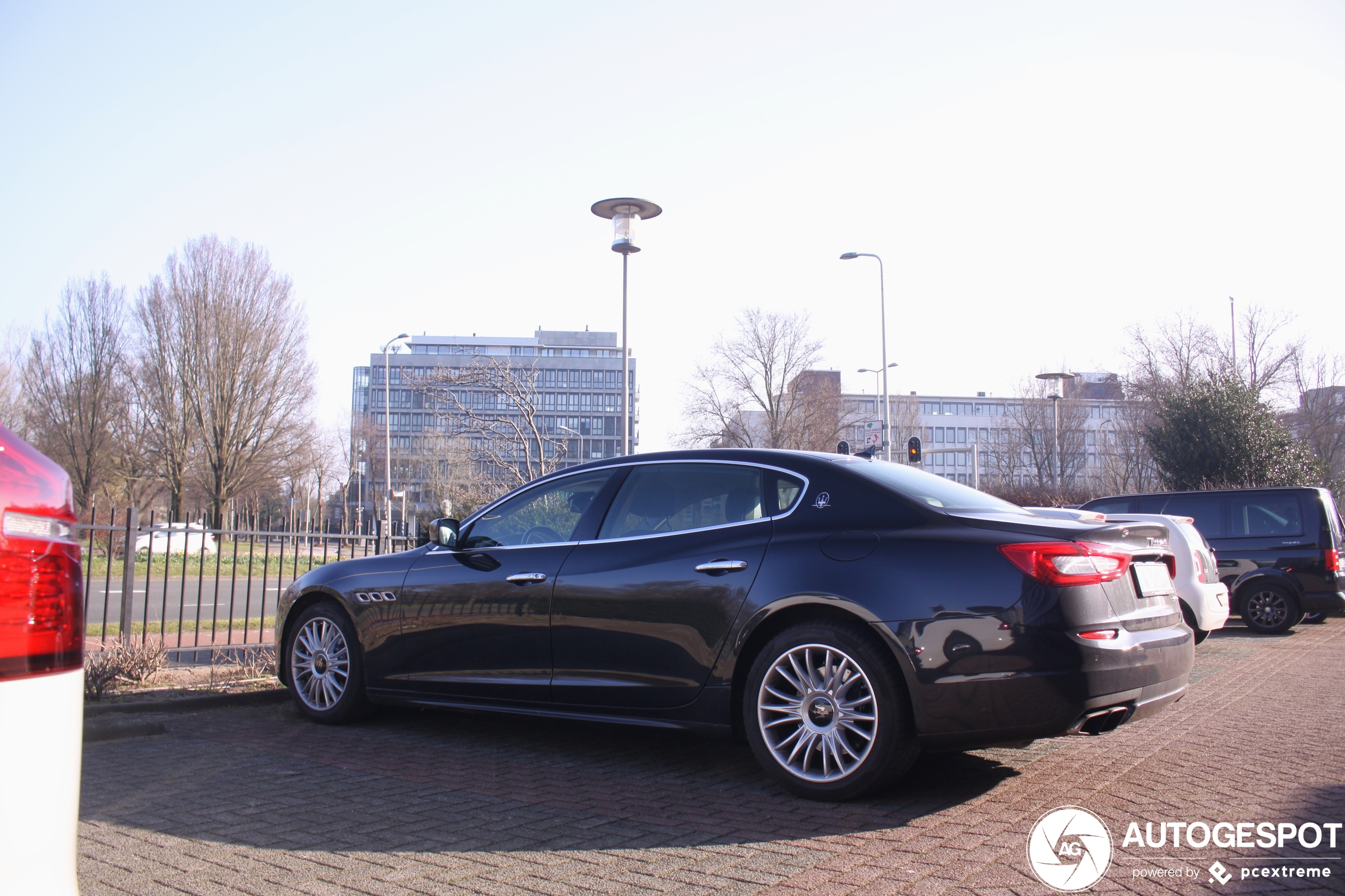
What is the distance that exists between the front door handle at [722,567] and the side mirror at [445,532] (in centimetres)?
182

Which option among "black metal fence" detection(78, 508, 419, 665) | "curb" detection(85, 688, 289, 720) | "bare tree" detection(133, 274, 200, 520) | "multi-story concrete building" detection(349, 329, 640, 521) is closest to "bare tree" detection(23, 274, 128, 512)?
"bare tree" detection(133, 274, 200, 520)

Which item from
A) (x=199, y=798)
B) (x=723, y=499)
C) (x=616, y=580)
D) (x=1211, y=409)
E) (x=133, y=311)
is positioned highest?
(x=133, y=311)

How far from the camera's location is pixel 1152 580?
175 inches

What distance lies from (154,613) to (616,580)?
508 inches

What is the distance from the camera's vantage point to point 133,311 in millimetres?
38844

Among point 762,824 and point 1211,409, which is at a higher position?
point 1211,409

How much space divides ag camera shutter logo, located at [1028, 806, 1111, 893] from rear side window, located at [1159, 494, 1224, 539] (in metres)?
10.5

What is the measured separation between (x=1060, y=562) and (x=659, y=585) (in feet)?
6.02

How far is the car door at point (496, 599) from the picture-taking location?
17.2 feet

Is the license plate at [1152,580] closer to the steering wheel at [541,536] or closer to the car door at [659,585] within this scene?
the car door at [659,585]

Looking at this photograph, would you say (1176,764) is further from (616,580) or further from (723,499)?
Answer: (616,580)

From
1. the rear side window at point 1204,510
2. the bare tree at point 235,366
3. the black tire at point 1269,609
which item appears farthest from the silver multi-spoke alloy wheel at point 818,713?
the bare tree at point 235,366

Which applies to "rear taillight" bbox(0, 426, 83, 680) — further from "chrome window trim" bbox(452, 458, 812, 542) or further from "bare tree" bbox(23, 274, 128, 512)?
"bare tree" bbox(23, 274, 128, 512)

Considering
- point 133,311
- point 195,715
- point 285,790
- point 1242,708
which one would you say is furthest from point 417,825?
point 133,311
